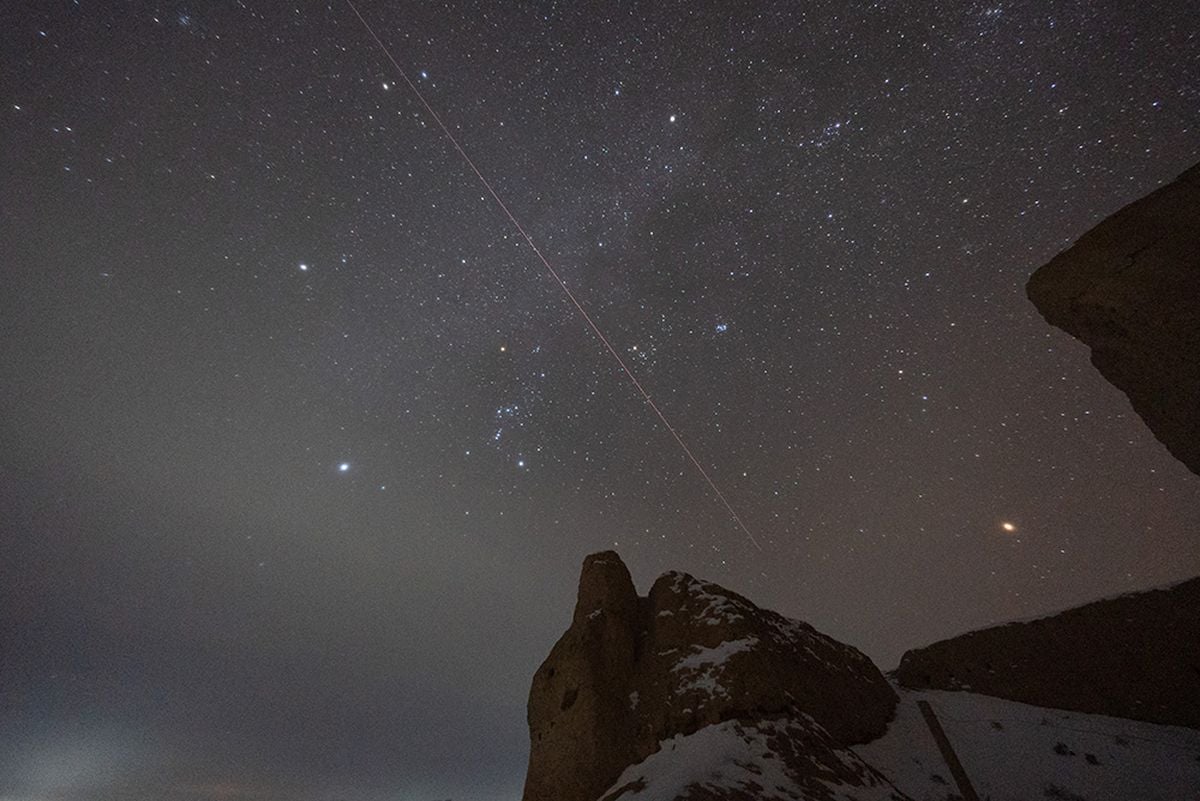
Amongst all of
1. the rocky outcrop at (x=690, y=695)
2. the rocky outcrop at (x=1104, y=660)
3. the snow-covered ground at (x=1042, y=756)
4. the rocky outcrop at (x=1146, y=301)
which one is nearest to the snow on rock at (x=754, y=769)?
the rocky outcrop at (x=690, y=695)

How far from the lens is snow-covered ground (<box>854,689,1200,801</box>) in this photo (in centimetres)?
1341

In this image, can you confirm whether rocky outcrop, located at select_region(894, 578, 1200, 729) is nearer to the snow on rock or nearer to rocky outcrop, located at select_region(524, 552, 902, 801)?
rocky outcrop, located at select_region(524, 552, 902, 801)

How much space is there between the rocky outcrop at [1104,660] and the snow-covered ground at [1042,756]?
1.80 feet

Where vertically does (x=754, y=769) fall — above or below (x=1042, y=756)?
above

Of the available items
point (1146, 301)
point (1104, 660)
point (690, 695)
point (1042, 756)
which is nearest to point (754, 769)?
point (690, 695)

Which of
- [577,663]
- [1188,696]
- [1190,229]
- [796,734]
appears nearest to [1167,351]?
[1190,229]

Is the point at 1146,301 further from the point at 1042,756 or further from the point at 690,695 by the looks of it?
the point at 690,695

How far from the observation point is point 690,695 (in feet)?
45.9

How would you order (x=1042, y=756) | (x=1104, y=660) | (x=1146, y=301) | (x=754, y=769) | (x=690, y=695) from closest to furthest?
(x=754, y=769) < (x=1146, y=301) < (x=690, y=695) < (x=1042, y=756) < (x=1104, y=660)

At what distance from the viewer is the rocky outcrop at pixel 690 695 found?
11.7 m

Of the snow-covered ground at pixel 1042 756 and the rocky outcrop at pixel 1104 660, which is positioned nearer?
the snow-covered ground at pixel 1042 756

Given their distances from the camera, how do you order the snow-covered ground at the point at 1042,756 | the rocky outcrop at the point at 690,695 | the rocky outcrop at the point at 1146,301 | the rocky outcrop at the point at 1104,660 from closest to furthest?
1. the rocky outcrop at the point at 1146,301
2. the rocky outcrop at the point at 690,695
3. the snow-covered ground at the point at 1042,756
4. the rocky outcrop at the point at 1104,660

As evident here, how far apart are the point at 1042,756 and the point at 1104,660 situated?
16.4 ft

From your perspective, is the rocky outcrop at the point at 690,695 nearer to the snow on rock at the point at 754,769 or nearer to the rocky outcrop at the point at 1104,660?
the snow on rock at the point at 754,769
